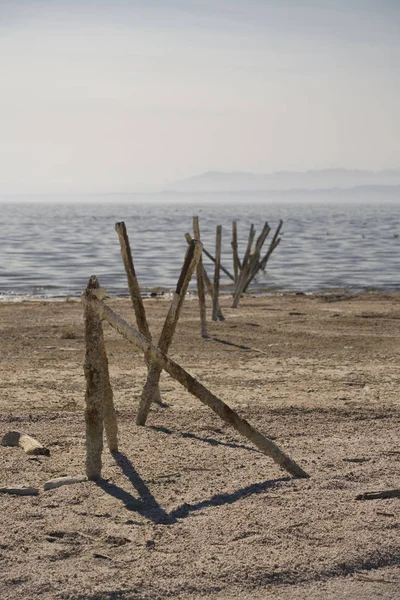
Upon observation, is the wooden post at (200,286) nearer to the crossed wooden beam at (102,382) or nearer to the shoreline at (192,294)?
the crossed wooden beam at (102,382)

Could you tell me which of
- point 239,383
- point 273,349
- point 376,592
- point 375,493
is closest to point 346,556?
point 376,592

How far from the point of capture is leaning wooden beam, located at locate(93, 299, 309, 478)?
5.79m

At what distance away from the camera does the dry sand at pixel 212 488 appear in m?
4.46

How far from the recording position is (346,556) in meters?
4.66

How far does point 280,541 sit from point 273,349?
681cm

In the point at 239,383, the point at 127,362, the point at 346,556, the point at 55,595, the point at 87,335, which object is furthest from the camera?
the point at 127,362

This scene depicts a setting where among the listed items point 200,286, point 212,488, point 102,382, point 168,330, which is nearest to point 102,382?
point 102,382

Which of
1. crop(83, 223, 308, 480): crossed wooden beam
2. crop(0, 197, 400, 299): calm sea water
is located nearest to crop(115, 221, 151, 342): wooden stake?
crop(83, 223, 308, 480): crossed wooden beam

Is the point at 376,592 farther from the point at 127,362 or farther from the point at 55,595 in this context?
the point at 127,362

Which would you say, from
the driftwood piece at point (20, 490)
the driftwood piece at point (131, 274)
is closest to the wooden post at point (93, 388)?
the driftwood piece at point (20, 490)

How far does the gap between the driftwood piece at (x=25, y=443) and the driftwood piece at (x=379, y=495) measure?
249 cm

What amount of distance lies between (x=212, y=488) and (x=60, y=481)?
3.47ft

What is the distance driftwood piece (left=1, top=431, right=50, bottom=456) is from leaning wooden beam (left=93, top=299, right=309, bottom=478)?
4.38 feet

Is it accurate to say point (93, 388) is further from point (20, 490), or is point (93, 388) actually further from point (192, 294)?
point (192, 294)
